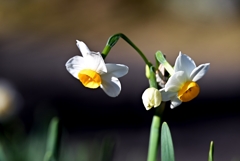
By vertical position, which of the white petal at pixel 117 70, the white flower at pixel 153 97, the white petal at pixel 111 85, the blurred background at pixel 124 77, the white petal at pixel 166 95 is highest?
the blurred background at pixel 124 77

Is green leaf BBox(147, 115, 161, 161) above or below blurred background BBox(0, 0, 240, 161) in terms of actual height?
below

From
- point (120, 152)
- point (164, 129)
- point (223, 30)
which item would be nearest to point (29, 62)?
point (120, 152)

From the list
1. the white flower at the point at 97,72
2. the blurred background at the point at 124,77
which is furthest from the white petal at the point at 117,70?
the blurred background at the point at 124,77

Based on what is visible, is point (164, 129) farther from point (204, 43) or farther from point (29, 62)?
point (204, 43)

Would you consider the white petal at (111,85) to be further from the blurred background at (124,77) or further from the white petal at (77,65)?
the blurred background at (124,77)

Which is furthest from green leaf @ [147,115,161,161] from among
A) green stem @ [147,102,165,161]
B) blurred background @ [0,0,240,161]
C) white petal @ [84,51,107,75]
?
blurred background @ [0,0,240,161]

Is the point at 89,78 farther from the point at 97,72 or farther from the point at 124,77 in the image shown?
the point at 124,77

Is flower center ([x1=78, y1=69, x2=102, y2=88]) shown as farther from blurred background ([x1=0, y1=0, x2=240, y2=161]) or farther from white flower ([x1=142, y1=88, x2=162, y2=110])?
blurred background ([x1=0, y1=0, x2=240, y2=161])
